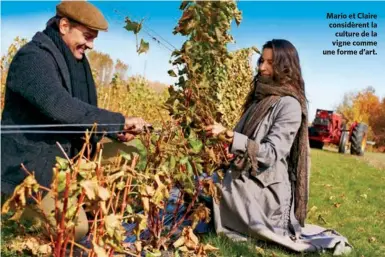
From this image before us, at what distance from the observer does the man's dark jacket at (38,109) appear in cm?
246

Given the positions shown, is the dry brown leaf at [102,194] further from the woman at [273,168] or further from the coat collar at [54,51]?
the woman at [273,168]

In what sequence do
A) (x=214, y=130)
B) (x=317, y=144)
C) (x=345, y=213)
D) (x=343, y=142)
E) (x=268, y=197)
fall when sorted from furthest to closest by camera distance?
(x=317, y=144) < (x=343, y=142) < (x=345, y=213) < (x=268, y=197) < (x=214, y=130)

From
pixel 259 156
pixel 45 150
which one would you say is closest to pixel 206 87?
pixel 259 156

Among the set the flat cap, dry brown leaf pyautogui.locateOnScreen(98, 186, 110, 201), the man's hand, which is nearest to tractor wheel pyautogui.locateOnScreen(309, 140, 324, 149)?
the man's hand

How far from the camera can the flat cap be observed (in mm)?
2730

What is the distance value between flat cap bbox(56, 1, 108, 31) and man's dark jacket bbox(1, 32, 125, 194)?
7.2 inches

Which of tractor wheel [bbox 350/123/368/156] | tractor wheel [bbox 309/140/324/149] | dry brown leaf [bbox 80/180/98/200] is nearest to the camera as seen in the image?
dry brown leaf [bbox 80/180/98/200]

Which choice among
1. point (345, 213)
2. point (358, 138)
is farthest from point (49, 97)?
point (358, 138)

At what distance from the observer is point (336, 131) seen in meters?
16.9

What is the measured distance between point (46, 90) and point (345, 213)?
4.19m

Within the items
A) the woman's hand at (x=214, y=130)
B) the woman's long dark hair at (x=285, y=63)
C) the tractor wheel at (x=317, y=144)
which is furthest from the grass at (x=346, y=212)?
the tractor wheel at (x=317, y=144)

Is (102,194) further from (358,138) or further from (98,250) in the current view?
(358,138)

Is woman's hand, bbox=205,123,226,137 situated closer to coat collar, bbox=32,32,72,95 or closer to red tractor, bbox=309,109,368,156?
coat collar, bbox=32,32,72,95

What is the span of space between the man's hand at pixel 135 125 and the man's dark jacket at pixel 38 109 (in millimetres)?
63
